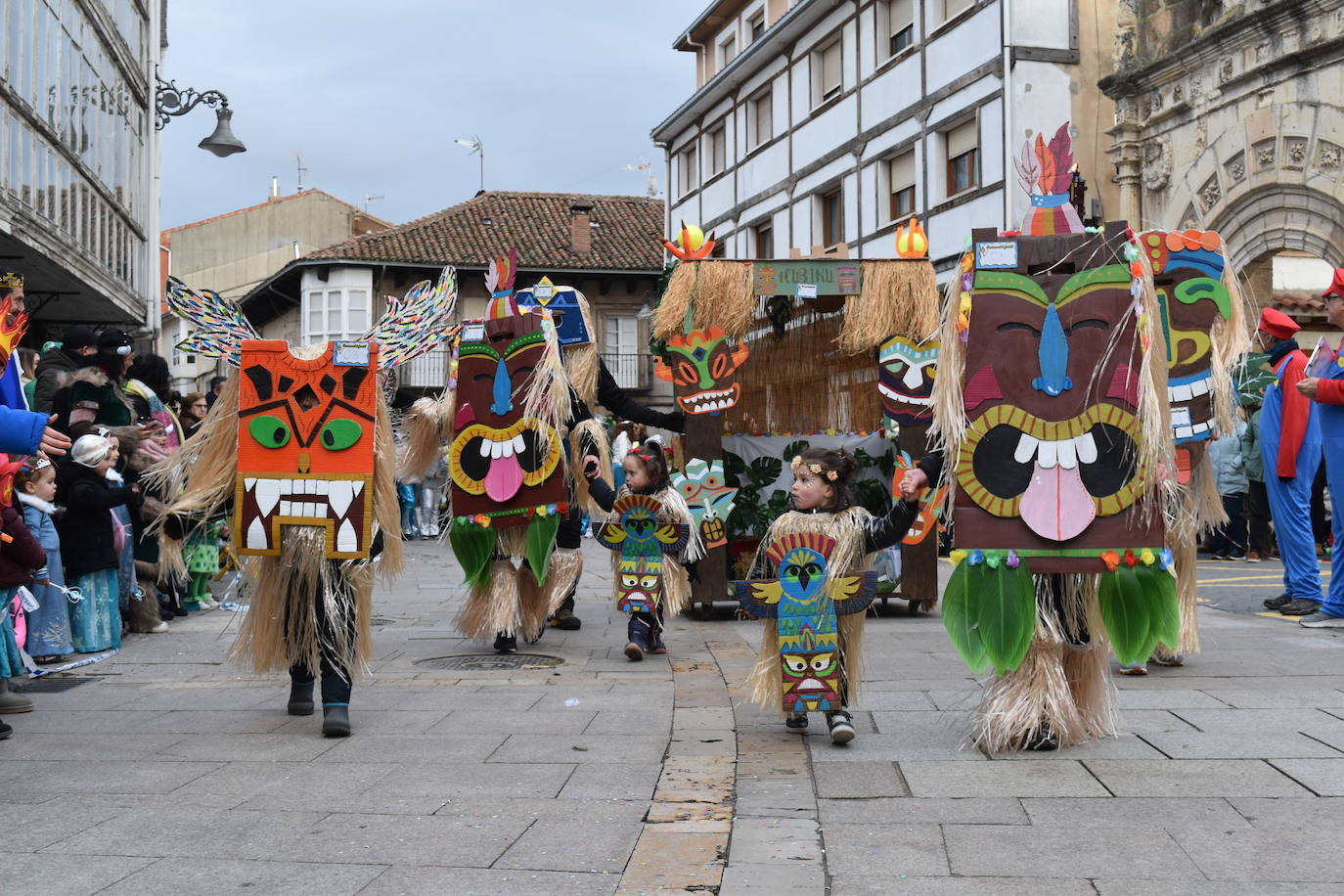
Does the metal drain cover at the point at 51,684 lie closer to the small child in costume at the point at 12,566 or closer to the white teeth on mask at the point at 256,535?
the small child in costume at the point at 12,566

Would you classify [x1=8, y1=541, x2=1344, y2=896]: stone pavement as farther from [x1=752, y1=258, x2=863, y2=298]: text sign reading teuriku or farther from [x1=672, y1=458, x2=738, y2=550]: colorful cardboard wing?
[x1=752, y1=258, x2=863, y2=298]: text sign reading teuriku

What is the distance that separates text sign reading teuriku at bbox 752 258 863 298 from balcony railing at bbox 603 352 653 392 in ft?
99.7

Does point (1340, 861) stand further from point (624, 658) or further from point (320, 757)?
point (624, 658)

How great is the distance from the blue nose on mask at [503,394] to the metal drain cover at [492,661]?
58.1 inches

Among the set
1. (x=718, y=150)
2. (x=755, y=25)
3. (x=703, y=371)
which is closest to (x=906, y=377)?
(x=703, y=371)

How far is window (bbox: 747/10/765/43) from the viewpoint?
3014cm

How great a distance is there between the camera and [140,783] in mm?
4820

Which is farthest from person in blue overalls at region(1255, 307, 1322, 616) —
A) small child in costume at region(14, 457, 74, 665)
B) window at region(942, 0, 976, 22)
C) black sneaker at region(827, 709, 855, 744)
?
window at region(942, 0, 976, 22)

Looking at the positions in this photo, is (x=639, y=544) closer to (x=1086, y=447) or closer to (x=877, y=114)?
(x=1086, y=447)

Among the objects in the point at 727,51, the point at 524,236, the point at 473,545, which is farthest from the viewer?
the point at 524,236

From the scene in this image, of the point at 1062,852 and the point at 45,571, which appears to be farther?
the point at 45,571

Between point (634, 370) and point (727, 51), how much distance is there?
10988mm

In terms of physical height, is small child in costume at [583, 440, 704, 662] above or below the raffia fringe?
below

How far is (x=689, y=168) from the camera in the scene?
33844 millimetres
